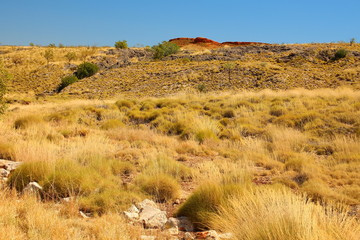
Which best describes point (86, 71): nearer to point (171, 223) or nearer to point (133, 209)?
point (133, 209)

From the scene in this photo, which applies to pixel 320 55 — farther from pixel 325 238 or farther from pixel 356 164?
pixel 325 238

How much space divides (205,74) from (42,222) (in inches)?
1164

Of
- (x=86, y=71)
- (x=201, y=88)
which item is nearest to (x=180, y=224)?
(x=201, y=88)

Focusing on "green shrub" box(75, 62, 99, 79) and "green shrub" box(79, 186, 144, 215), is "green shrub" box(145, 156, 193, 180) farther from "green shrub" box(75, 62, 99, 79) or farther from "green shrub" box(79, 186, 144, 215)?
"green shrub" box(75, 62, 99, 79)

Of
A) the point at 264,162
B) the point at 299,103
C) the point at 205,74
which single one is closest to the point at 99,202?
the point at 264,162

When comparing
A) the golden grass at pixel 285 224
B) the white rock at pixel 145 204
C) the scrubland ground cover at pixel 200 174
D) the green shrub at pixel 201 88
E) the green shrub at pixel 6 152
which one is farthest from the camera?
the green shrub at pixel 201 88

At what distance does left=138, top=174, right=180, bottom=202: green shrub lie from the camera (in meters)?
5.19

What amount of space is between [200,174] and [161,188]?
118 cm

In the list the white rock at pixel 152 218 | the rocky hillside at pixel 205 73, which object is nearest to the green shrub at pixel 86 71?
the rocky hillside at pixel 205 73

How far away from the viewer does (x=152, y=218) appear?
13.5 ft

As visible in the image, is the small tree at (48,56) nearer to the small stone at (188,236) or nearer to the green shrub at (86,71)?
the green shrub at (86,71)

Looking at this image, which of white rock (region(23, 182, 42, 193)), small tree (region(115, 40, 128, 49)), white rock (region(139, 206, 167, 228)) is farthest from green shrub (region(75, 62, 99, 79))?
white rock (region(139, 206, 167, 228))

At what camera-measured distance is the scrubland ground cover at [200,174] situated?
3244 millimetres

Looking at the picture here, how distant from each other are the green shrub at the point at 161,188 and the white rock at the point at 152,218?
0.74 m
